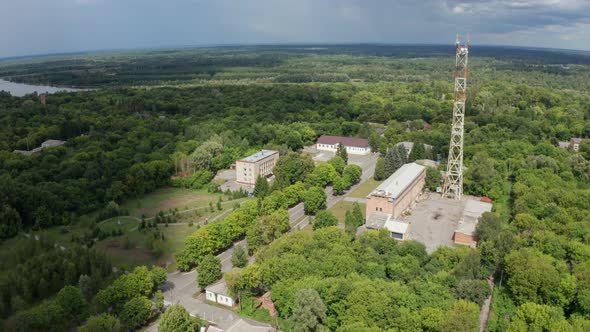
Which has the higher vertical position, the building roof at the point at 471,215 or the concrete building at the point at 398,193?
the concrete building at the point at 398,193

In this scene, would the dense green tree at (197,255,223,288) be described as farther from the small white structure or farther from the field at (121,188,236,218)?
the field at (121,188,236,218)

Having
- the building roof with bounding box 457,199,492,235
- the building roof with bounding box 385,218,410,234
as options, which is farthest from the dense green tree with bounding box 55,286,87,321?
the building roof with bounding box 457,199,492,235

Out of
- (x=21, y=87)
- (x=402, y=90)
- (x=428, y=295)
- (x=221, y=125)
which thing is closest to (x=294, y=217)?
(x=428, y=295)

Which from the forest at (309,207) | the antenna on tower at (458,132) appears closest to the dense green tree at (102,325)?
the forest at (309,207)

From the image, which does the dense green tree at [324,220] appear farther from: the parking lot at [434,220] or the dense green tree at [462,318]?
the dense green tree at [462,318]

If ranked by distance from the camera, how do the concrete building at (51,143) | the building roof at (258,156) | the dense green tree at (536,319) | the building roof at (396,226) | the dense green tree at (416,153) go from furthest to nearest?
the concrete building at (51,143) → the dense green tree at (416,153) → the building roof at (258,156) → the building roof at (396,226) → the dense green tree at (536,319)

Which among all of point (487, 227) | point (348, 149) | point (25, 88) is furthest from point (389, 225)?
point (25, 88)
